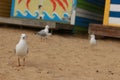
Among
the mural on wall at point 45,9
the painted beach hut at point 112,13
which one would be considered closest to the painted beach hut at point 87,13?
the mural on wall at point 45,9

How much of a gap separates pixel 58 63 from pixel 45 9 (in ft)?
26.6

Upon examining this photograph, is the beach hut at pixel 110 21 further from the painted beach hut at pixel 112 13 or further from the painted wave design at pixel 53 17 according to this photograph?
the painted wave design at pixel 53 17

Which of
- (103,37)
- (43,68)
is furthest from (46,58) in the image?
(103,37)

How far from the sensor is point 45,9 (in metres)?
15.9

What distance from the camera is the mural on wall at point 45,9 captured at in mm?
15295

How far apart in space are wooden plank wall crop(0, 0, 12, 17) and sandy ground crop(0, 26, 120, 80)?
21.1ft

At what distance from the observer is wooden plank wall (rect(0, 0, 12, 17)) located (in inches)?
705

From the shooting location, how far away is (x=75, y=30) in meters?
15.8

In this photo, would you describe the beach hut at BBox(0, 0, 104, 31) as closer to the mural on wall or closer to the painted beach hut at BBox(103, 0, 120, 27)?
the mural on wall

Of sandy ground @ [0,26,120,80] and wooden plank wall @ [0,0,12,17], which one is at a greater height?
wooden plank wall @ [0,0,12,17]

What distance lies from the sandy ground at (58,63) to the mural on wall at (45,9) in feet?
12.7

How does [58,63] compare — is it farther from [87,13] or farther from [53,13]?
[87,13]

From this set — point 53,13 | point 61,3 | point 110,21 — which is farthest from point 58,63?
point 53,13

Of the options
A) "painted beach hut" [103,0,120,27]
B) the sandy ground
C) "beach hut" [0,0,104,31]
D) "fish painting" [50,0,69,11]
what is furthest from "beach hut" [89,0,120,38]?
the sandy ground
